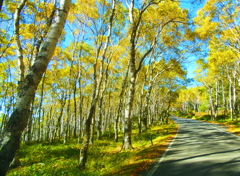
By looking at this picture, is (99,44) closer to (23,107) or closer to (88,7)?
(88,7)

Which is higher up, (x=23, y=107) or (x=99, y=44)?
(x=99, y=44)

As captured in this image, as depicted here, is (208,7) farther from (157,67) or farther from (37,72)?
(37,72)

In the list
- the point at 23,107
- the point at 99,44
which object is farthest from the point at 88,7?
the point at 23,107

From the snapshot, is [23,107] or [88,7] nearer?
[23,107]

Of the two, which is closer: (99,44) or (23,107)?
(23,107)

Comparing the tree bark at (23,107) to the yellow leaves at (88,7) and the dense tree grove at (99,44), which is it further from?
the yellow leaves at (88,7)

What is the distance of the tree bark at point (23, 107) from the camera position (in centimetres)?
248

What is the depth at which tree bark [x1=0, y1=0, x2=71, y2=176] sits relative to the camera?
2.48m

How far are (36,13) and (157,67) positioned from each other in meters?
17.1

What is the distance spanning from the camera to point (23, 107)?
2.73 meters

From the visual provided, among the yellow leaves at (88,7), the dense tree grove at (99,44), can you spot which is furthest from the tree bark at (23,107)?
the yellow leaves at (88,7)

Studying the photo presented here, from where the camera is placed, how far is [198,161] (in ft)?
20.8

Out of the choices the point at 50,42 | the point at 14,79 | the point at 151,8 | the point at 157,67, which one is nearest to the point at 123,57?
the point at 157,67

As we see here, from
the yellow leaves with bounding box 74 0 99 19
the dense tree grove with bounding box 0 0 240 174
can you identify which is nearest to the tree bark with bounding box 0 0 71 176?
the dense tree grove with bounding box 0 0 240 174
